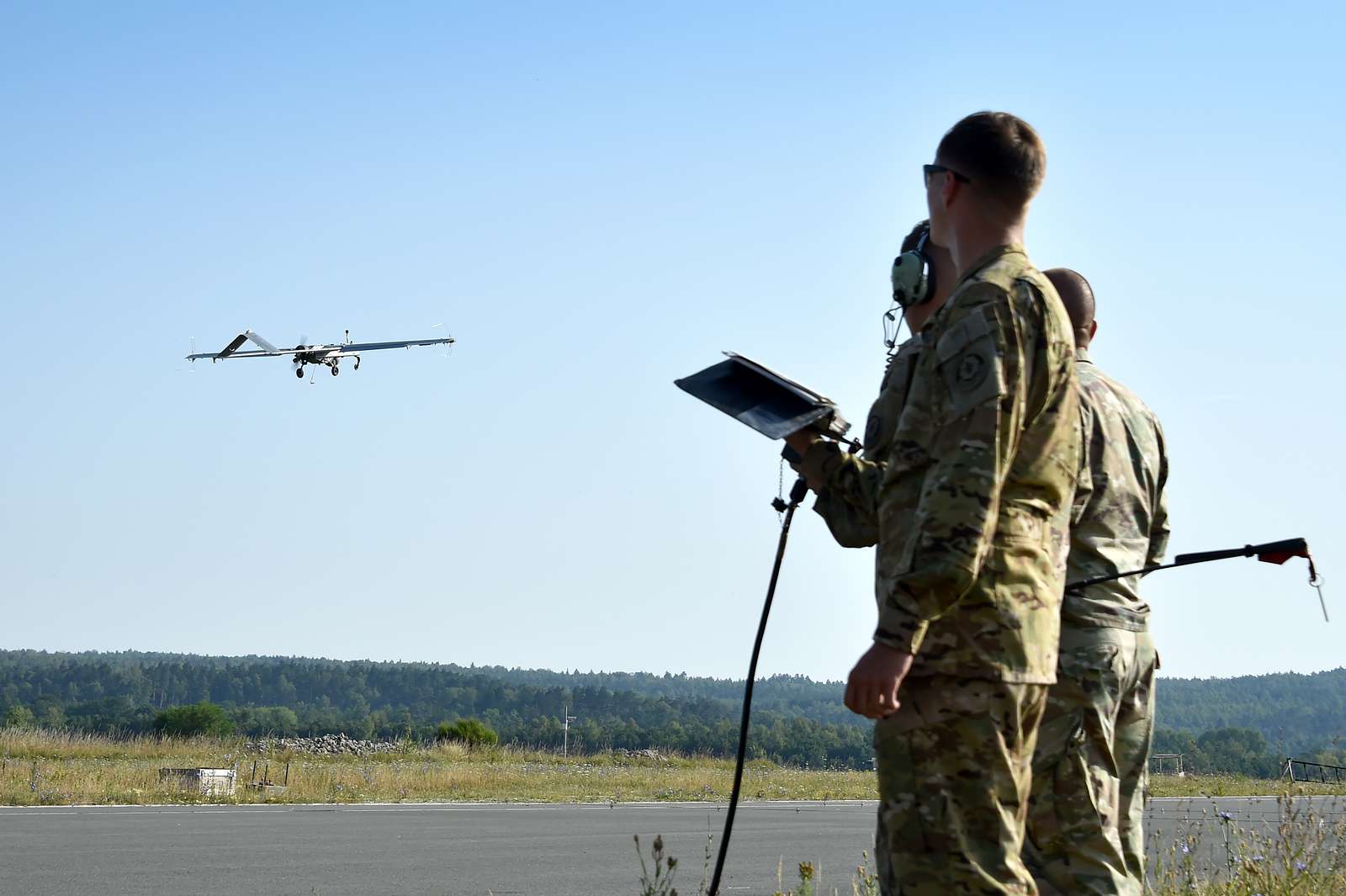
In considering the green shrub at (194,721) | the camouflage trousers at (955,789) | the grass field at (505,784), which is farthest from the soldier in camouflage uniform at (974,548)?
the green shrub at (194,721)

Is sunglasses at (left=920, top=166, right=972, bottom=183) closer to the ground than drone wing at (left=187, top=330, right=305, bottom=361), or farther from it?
closer to the ground

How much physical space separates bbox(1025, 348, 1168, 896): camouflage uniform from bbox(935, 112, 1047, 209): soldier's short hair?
723 millimetres

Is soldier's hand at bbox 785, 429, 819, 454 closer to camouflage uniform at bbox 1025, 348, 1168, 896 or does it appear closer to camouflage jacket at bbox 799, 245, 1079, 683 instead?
camouflage jacket at bbox 799, 245, 1079, 683

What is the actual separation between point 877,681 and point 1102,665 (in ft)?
4.81

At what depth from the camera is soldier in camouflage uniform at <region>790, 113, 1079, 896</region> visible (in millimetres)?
3211

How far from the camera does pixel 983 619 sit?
3.31 metres

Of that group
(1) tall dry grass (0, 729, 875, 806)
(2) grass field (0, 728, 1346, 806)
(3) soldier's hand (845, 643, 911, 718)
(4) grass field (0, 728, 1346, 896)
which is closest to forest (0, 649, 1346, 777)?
(4) grass field (0, 728, 1346, 896)

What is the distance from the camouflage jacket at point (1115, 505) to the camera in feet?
15.1

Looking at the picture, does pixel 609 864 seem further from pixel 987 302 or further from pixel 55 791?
pixel 55 791

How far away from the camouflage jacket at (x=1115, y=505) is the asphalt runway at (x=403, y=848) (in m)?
3.99

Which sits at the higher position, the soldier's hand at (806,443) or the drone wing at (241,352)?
the drone wing at (241,352)

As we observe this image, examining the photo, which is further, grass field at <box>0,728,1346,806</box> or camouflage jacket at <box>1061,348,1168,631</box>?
grass field at <box>0,728,1346,806</box>

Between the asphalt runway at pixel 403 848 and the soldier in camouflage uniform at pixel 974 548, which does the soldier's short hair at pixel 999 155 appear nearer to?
the soldier in camouflage uniform at pixel 974 548

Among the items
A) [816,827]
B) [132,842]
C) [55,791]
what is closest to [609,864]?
[132,842]
